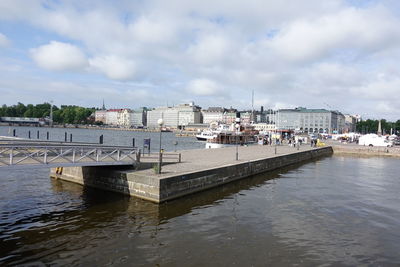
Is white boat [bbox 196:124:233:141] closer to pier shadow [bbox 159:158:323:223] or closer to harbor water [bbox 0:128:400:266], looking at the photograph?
pier shadow [bbox 159:158:323:223]

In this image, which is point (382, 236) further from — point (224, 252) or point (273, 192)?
point (273, 192)

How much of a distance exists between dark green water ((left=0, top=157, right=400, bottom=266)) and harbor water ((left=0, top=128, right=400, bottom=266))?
0.13 ft

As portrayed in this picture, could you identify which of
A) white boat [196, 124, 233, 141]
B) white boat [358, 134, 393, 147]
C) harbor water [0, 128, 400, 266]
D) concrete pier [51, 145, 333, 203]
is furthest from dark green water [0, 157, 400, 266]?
white boat [358, 134, 393, 147]

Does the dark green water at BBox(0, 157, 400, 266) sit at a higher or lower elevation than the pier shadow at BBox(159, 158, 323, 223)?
lower

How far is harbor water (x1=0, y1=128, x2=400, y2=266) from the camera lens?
1163 centimetres

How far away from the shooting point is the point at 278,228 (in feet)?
49.2

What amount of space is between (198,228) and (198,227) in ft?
0.49

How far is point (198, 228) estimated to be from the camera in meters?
14.6

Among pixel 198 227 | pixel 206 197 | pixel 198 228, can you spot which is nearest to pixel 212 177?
pixel 206 197

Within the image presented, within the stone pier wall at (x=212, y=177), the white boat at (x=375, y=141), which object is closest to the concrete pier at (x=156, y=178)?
the stone pier wall at (x=212, y=177)

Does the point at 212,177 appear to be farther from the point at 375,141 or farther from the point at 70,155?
the point at 375,141

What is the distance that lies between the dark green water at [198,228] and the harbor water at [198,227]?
0.04 m

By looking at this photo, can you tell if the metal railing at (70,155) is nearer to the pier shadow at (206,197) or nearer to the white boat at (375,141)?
the pier shadow at (206,197)

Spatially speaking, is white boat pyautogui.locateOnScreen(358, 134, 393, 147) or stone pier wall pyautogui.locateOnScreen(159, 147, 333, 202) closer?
stone pier wall pyautogui.locateOnScreen(159, 147, 333, 202)
